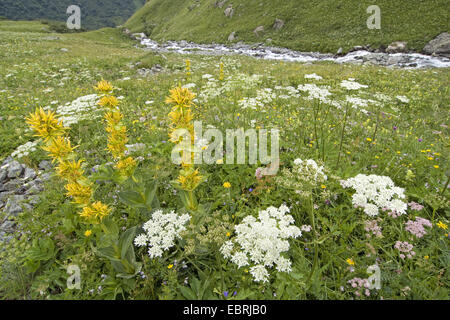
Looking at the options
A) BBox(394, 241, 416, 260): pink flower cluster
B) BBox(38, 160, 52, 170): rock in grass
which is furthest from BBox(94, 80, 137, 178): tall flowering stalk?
BBox(394, 241, 416, 260): pink flower cluster

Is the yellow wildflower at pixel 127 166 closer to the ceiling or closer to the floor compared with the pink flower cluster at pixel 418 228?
closer to the ceiling

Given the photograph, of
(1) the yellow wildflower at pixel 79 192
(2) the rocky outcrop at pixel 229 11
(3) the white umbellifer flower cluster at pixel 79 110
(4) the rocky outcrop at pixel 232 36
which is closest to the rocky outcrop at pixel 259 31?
(4) the rocky outcrop at pixel 232 36

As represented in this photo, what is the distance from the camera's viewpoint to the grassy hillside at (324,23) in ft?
107

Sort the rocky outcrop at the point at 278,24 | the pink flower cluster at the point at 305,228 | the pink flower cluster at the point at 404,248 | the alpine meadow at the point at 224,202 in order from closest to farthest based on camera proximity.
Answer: the alpine meadow at the point at 224,202
the pink flower cluster at the point at 404,248
the pink flower cluster at the point at 305,228
the rocky outcrop at the point at 278,24

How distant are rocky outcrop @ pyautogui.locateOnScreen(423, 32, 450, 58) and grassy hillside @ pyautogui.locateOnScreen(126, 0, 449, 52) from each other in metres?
1.17

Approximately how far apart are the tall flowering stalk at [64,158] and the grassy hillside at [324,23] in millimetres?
42199

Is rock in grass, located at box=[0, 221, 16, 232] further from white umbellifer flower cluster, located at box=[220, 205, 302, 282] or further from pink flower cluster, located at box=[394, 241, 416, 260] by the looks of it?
pink flower cluster, located at box=[394, 241, 416, 260]

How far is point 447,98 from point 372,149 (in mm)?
7986

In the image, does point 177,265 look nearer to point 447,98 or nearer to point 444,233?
point 444,233

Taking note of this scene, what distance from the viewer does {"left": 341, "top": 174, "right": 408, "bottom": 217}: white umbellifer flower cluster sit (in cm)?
277

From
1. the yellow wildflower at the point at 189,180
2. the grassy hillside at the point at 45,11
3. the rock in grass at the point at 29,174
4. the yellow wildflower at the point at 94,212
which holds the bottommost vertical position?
the rock in grass at the point at 29,174

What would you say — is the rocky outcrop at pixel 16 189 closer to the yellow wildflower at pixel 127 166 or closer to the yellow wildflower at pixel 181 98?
the yellow wildflower at pixel 127 166

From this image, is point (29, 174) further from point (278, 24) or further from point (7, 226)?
point (278, 24)
